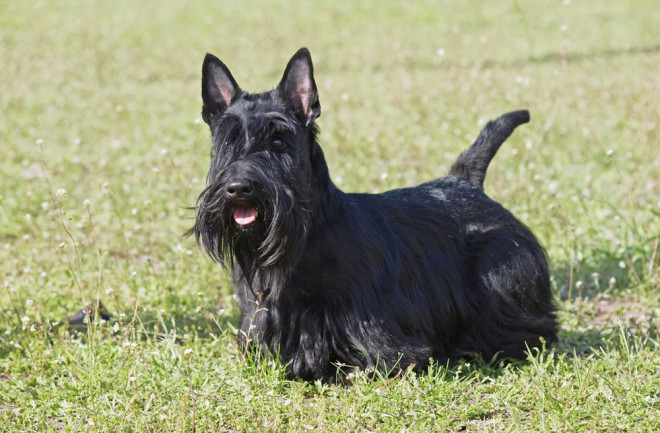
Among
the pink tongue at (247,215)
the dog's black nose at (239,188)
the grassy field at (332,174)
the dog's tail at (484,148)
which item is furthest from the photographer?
the dog's tail at (484,148)

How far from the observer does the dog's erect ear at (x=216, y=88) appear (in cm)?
365

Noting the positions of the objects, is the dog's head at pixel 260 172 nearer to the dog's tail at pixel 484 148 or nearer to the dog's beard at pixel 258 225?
the dog's beard at pixel 258 225

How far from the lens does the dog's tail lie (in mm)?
4625

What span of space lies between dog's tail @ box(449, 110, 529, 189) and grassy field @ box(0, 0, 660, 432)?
37.0 inches

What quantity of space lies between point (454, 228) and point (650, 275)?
64.4 inches

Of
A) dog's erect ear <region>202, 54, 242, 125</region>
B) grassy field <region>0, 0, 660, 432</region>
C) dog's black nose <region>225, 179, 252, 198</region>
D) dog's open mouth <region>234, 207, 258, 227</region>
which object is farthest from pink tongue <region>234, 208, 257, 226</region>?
dog's erect ear <region>202, 54, 242, 125</region>

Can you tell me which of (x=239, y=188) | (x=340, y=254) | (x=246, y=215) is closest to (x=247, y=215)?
(x=246, y=215)

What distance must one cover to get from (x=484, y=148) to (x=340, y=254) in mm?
1497

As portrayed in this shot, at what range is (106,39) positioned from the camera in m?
15.7

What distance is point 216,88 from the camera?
12.1ft

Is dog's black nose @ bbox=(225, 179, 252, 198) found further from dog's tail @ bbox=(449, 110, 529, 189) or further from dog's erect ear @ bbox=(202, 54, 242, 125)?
dog's tail @ bbox=(449, 110, 529, 189)

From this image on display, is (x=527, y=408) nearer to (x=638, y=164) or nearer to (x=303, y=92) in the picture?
(x=303, y=92)

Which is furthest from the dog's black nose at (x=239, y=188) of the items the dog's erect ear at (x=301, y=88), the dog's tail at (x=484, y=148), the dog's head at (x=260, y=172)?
the dog's tail at (x=484, y=148)

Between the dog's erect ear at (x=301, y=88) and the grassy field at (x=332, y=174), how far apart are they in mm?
1113
